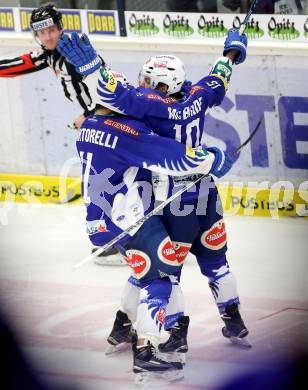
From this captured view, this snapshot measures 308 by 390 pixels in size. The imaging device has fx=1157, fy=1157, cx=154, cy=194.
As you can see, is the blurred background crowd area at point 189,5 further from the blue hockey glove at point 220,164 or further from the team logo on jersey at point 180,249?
the team logo on jersey at point 180,249

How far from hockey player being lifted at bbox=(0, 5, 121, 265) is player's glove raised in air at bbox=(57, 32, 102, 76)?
6.40 ft

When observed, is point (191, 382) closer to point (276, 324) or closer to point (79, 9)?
point (276, 324)

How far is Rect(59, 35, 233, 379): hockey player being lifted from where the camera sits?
16.1ft

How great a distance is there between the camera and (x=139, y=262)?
500cm

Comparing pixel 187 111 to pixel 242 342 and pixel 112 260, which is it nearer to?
pixel 242 342

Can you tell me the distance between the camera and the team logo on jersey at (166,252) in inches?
196

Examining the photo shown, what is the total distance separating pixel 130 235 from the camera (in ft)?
16.4

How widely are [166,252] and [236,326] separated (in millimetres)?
669

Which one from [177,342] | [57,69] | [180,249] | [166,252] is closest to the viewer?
[166,252]

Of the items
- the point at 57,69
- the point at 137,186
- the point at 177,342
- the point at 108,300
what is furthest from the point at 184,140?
the point at 57,69

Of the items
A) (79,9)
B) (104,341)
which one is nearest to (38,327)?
(104,341)

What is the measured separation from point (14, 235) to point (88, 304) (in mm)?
1458

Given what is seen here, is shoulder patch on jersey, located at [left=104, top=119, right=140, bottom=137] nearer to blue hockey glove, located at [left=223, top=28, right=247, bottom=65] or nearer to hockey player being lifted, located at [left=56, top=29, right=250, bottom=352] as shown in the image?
hockey player being lifted, located at [left=56, top=29, right=250, bottom=352]

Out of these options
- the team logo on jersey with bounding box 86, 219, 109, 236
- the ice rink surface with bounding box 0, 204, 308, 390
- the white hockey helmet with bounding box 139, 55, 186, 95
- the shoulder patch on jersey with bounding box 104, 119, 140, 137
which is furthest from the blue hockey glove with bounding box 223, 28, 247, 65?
the ice rink surface with bounding box 0, 204, 308, 390
